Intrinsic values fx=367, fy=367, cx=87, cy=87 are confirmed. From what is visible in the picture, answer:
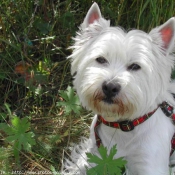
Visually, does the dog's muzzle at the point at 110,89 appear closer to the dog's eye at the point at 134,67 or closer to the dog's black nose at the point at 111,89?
the dog's black nose at the point at 111,89

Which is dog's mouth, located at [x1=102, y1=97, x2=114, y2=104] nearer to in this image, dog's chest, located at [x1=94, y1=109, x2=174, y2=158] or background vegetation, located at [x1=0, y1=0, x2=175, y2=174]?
dog's chest, located at [x1=94, y1=109, x2=174, y2=158]

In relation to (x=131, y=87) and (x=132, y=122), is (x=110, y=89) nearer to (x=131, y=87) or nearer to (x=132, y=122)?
(x=131, y=87)

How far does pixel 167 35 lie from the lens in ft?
6.85

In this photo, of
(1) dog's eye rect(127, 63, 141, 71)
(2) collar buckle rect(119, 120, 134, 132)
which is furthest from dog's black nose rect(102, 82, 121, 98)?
(2) collar buckle rect(119, 120, 134, 132)

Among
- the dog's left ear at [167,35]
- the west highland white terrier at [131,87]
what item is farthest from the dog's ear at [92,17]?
the dog's left ear at [167,35]

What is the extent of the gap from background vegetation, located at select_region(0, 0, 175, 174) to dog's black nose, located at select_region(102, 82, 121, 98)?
82cm

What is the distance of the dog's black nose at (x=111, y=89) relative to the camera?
186 cm

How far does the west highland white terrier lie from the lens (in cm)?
193

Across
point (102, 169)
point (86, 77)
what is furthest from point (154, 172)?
point (86, 77)

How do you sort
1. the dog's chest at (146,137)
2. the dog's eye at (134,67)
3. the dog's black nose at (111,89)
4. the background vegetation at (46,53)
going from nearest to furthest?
the dog's black nose at (111,89)
the dog's eye at (134,67)
the dog's chest at (146,137)
the background vegetation at (46,53)

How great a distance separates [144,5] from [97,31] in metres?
0.77

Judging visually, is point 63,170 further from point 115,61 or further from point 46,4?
point 46,4

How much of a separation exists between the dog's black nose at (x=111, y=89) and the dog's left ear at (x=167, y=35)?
17.0 inches

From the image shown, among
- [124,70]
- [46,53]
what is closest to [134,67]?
[124,70]
